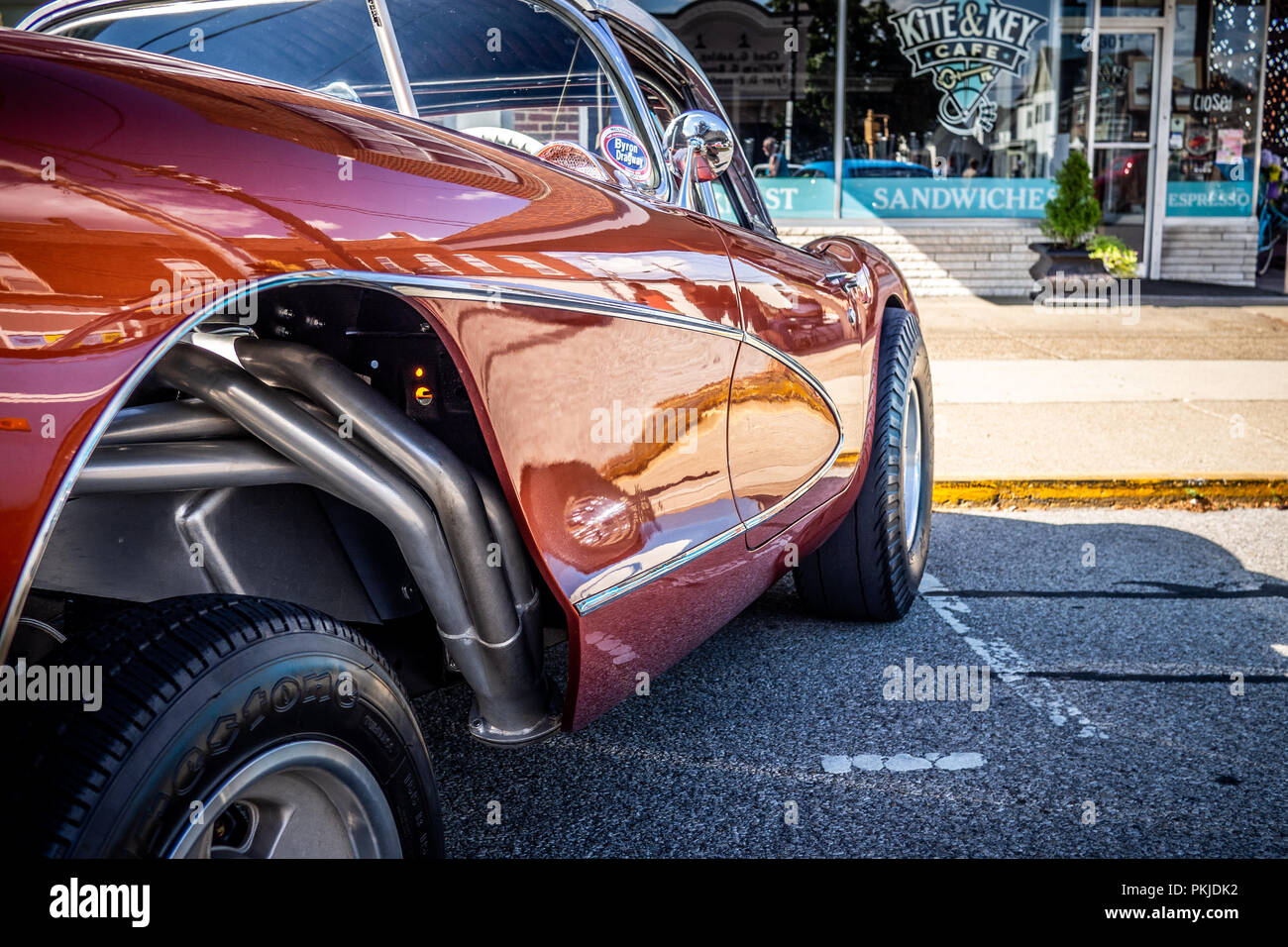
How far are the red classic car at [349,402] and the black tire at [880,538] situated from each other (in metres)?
0.53

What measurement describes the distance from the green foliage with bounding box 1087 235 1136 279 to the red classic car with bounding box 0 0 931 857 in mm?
10624

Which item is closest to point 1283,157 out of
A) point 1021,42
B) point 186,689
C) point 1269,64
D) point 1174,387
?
point 1269,64

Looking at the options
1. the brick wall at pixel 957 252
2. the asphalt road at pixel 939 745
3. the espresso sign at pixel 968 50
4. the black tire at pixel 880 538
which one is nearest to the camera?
the asphalt road at pixel 939 745

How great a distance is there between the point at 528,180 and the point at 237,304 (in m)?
0.57

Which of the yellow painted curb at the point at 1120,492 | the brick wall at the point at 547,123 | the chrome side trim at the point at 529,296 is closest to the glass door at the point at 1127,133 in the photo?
the yellow painted curb at the point at 1120,492

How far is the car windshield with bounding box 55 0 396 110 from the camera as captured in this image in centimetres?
196

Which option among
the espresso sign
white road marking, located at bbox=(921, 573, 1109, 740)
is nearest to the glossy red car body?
white road marking, located at bbox=(921, 573, 1109, 740)

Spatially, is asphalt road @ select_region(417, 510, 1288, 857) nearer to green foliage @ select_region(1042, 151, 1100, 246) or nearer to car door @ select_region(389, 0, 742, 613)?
car door @ select_region(389, 0, 742, 613)

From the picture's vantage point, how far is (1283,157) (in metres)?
16.4

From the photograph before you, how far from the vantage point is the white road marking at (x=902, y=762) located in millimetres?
2508

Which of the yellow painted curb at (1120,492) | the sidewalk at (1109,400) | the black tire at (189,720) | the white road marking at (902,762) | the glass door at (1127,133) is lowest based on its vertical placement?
the white road marking at (902,762)

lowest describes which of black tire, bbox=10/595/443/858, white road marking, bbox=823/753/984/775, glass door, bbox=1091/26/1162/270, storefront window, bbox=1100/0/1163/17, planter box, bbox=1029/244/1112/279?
→ white road marking, bbox=823/753/984/775

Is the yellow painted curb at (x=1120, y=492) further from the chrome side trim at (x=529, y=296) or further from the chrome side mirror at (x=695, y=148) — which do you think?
the chrome side trim at (x=529, y=296)
